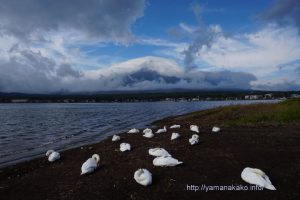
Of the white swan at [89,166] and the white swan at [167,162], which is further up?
the white swan at [167,162]

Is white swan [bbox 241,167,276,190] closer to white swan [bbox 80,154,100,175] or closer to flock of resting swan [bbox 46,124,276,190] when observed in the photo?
flock of resting swan [bbox 46,124,276,190]

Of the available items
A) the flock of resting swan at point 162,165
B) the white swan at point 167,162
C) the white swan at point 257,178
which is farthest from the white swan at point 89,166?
the white swan at point 257,178

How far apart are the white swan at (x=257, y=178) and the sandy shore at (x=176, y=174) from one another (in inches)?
8.3

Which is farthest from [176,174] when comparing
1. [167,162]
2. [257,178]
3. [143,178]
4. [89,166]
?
[89,166]

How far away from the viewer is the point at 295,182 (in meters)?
11.9

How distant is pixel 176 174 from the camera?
42.7ft

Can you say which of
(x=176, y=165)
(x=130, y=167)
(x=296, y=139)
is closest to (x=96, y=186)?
(x=130, y=167)

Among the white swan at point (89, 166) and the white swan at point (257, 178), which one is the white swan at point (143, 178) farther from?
the white swan at point (257, 178)

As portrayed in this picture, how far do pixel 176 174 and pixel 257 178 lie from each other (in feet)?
9.53

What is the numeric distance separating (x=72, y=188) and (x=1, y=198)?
2641 mm

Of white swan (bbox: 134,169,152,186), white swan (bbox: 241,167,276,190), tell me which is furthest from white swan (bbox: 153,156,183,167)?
white swan (bbox: 241,167,276,190)

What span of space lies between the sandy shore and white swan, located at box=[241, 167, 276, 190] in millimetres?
211

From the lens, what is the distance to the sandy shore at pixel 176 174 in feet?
37.8

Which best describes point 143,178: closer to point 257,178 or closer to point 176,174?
point 176,174
